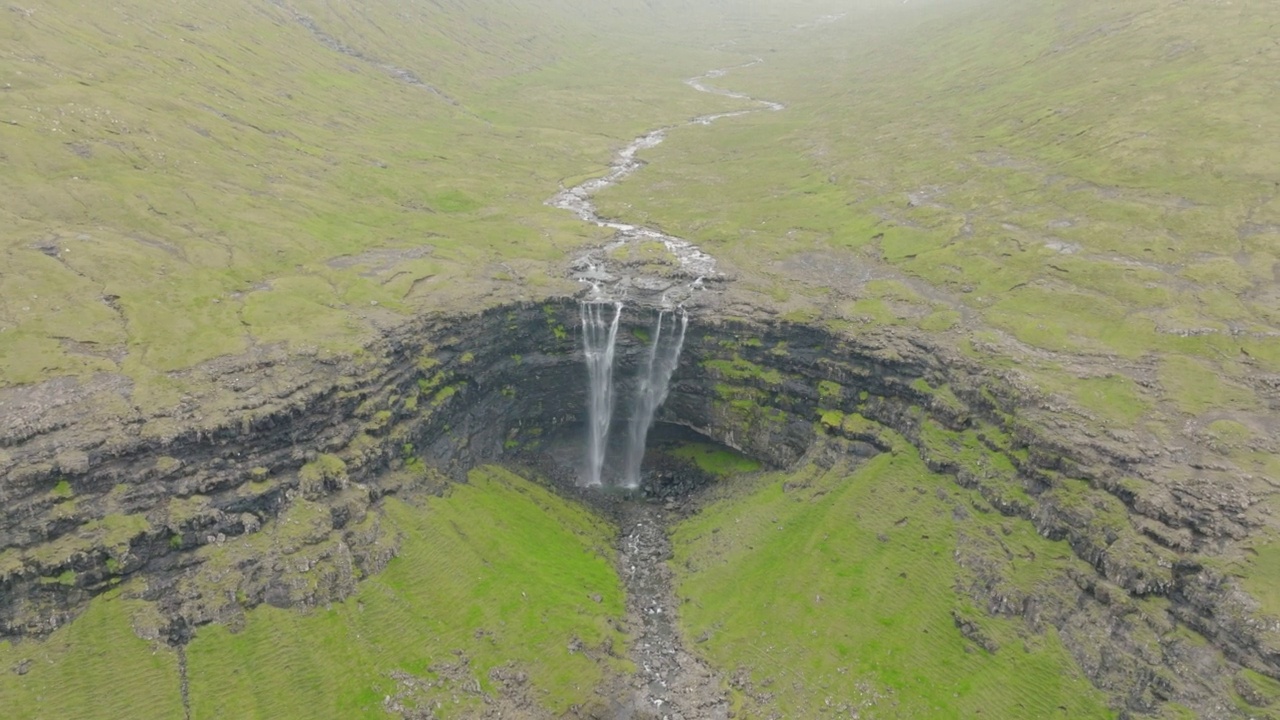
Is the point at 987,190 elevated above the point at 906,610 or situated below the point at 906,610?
above

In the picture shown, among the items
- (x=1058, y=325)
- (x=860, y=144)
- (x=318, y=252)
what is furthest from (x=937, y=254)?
(x=318, y=252)

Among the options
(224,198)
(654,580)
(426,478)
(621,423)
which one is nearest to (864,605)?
(654,580)

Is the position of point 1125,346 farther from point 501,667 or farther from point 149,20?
point 149,20

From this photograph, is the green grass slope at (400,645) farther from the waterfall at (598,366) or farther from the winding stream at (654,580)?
the waterfall at (598,366)

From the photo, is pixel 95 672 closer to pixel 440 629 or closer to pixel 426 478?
pixel 440 629

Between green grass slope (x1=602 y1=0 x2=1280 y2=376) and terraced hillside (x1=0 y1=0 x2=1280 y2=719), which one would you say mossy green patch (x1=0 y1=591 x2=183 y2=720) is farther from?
green grass slope (x1=602 y1=0 x2=1280 y2=376)

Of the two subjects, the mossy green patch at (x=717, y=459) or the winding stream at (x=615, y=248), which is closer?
the mossy green patch at (x=717, y=459)

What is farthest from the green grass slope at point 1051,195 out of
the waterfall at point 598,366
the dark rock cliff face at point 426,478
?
the waterfall at point 598,366
